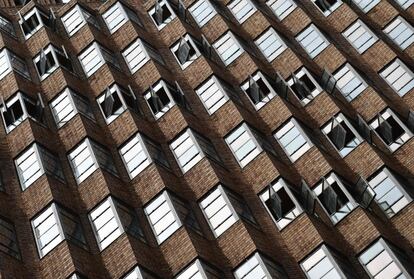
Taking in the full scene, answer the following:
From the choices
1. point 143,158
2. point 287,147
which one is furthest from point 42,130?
point 287,147

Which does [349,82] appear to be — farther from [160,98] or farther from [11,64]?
[11,64]

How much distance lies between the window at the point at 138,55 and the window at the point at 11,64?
5.32m

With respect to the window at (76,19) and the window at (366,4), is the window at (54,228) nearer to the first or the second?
the window at (76,19)

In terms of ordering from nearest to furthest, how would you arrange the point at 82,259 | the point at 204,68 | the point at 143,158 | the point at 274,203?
the point at 82,259 → the point at 274,203 → the point at 143,158 → the point at 204,68

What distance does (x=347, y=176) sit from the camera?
40.1m

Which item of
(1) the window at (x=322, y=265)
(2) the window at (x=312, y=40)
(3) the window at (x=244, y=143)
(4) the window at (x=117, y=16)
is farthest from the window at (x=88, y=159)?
(2) the window at (x=312, y=40)

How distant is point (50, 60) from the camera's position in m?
50.4

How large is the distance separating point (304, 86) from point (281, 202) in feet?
31.6

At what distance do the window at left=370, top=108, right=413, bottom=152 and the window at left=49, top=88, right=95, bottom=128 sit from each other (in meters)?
13.1

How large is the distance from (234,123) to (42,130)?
8.64 m

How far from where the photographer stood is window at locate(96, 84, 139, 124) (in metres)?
45.8

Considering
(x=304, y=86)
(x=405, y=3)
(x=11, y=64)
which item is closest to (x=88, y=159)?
(x=11, y=64)

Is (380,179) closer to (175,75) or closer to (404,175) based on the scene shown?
(404,175)

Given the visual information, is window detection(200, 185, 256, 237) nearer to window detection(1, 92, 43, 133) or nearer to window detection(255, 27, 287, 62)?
window detection(1, 92, 43, 133)
